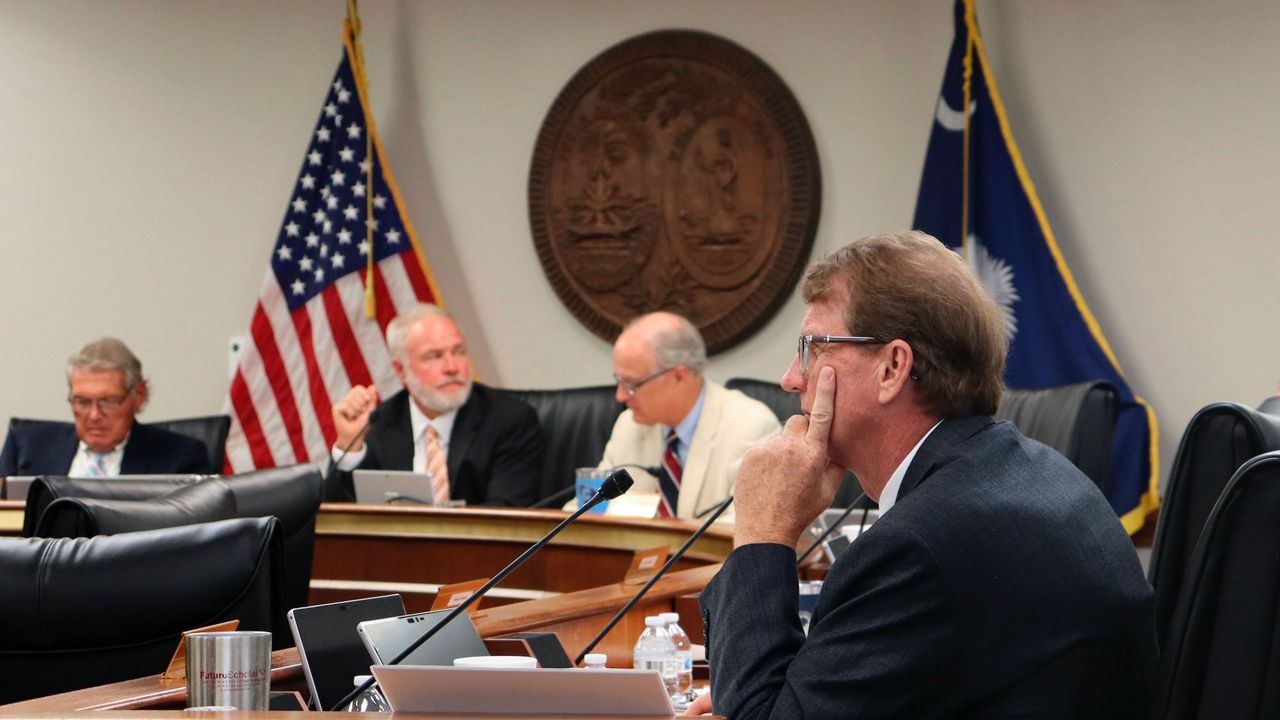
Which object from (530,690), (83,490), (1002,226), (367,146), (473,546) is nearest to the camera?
(530,690)

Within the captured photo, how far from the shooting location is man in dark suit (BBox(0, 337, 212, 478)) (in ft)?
17.7

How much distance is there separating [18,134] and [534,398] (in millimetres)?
3023

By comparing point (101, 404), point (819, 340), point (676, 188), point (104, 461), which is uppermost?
point (676, 188)

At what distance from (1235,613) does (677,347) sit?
11.5 ft

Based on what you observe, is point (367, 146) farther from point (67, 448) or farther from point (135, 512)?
point (135, 512)

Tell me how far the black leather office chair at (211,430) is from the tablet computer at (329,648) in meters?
4.03

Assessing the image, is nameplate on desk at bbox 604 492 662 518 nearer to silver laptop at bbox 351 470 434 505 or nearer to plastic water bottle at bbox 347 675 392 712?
silver laptop at bbox 351 470 434 505

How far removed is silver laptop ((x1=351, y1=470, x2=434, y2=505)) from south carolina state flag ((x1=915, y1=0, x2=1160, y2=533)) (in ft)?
6.46

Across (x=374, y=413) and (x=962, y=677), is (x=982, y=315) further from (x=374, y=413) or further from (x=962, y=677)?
(x=374, y=413)

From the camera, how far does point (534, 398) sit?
569 centimetres

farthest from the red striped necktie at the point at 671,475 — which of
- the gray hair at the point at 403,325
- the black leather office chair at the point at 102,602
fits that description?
the black leather office chair at the point at 102,602

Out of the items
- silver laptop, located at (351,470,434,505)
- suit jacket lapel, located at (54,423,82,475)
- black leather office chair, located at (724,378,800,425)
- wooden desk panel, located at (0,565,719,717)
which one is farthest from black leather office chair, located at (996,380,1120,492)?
suit jacket lapel, located at (54,423,82,475)

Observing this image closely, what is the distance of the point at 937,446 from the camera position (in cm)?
166

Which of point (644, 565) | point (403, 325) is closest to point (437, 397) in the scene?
point (403, 325)
